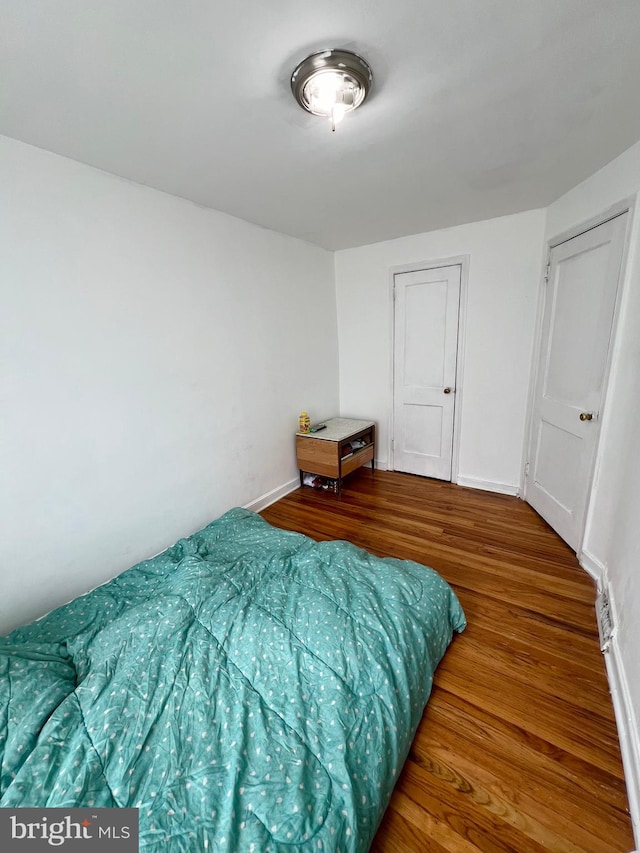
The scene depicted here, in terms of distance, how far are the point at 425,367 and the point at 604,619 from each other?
2.31 metres

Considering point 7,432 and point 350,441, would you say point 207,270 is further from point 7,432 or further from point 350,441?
point 350,441

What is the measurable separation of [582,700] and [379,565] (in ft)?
3.01

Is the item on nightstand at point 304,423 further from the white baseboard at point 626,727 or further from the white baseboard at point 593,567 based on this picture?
the white baseboard at point 626,727

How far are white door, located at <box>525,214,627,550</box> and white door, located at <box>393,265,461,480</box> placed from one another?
2.45 ft

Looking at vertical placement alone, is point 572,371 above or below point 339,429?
above

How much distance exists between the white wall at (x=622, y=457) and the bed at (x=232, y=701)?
0.66 meters

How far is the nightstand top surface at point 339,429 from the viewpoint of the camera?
3.15 meters

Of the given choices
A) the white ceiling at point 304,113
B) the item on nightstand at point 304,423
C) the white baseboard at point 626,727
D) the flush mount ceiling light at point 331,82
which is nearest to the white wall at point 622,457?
the white baseboard at point 626,727

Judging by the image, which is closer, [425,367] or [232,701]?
[232,701]

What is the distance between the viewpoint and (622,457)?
71.9 inches

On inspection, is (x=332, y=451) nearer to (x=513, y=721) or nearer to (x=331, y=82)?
(x=513, y=721)

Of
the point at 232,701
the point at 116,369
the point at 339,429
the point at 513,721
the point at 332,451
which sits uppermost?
the point at 116,369

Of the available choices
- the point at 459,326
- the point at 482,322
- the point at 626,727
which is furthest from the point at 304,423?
the point at 626,727

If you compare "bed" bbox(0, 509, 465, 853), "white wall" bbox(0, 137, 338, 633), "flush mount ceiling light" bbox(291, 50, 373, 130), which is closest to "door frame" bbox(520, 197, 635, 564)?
"bed" bbox(0, 509, 465, 853)
